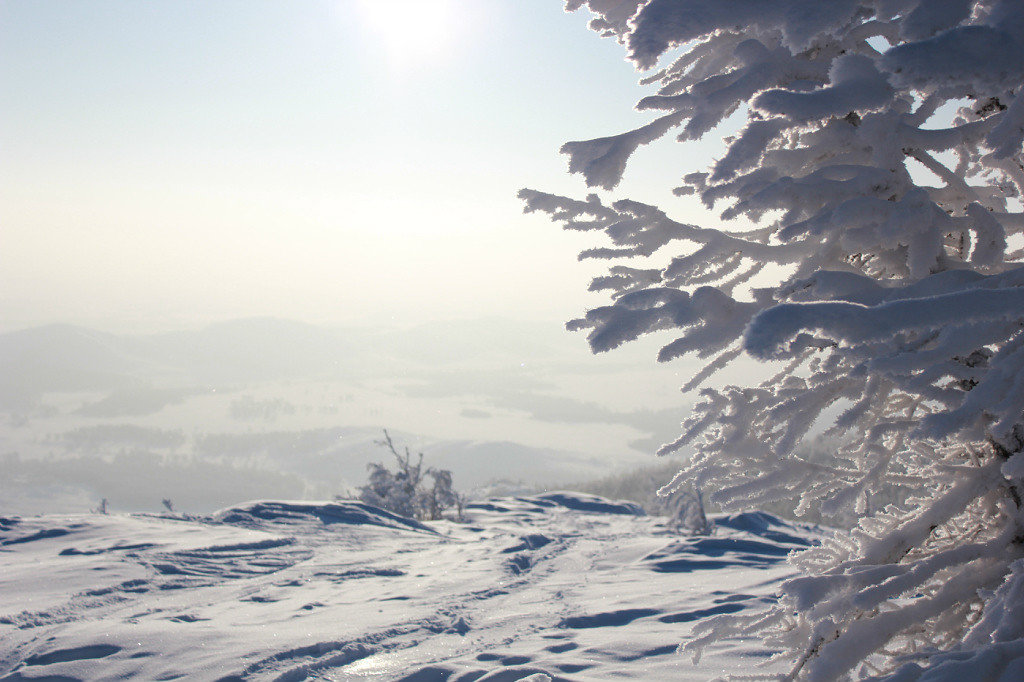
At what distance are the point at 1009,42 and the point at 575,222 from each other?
1409 millimetres

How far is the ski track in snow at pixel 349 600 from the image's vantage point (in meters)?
4.23

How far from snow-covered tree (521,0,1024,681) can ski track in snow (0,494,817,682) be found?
2253 mm

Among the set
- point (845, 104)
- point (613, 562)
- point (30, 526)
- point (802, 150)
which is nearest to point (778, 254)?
point (802, 150)

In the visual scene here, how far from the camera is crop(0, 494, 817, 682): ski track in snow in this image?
13.9 feet

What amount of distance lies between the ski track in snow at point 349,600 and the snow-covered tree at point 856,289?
2253 mm

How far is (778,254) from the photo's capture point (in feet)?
7.10

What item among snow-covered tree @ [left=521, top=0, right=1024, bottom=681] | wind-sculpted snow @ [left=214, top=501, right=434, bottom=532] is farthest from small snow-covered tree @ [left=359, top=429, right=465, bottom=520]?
snow-covered tree @ [left=521, top=0, right=1024, bottom=681]

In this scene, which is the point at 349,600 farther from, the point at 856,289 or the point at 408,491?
the point at 408,491

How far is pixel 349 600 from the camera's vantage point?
640cm

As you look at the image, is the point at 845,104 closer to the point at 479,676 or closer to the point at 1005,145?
the point at 1005,145

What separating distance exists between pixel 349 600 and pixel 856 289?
20.2ft

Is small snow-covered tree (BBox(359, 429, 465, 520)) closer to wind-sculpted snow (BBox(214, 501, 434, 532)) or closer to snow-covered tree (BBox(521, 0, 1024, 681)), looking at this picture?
wind-sculpted snow (BBox(214, 501, 434, 532))

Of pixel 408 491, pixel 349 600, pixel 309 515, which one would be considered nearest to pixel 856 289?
pixel 349 600

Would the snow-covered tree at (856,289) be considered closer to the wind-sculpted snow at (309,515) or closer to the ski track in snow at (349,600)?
the ski track in snow at (349,600)
